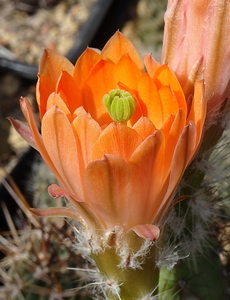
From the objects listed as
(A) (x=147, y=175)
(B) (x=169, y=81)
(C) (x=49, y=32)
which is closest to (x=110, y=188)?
(A) (x=147, y=175)

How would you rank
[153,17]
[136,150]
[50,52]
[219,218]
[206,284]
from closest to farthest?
[136,150]
[50,52]
[206,284]
[219,218]
[153,17]

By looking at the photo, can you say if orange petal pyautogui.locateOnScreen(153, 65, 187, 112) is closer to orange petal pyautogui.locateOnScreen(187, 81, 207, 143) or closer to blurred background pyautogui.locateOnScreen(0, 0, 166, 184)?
orange petal pyautogui.locateOnScreen(187, 81, 207, 143)

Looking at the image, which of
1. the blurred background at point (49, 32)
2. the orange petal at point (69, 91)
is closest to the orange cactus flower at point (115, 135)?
the orange petal at point (69, 91)

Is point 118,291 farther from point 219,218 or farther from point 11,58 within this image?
point 11,58

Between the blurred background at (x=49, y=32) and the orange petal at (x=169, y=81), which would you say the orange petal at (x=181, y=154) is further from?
the blurred background at (x=49, y=32)

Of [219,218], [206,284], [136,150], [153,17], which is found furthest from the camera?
[153,17]

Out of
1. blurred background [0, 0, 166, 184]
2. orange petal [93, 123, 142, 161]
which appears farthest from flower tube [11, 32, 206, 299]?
blurred background [0, 0, 166, 184]

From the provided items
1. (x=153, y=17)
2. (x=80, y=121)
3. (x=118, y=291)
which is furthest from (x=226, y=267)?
(x=153, y=17)
